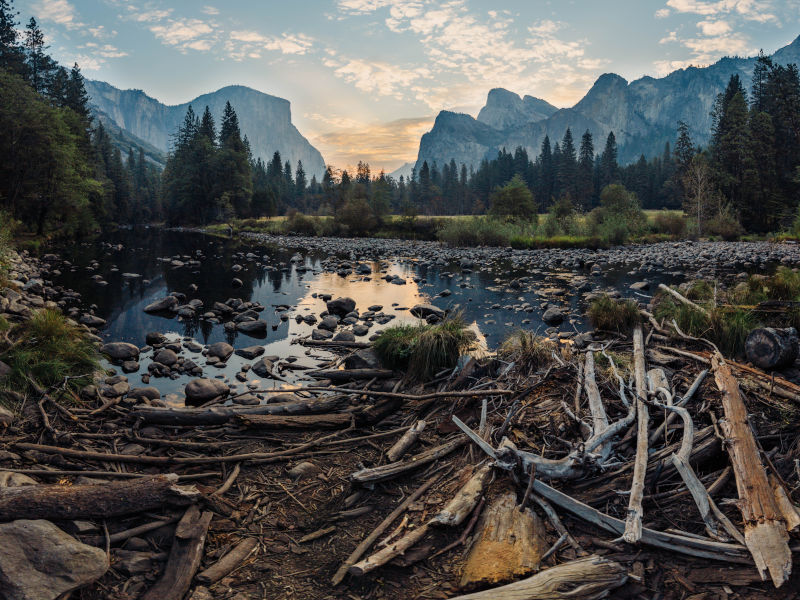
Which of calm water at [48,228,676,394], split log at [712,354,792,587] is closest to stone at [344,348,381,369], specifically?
calm water at [48,228,676,394]

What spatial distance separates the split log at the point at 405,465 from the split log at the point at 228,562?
1.02 metres

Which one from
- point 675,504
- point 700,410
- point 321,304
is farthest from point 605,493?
point 321,304

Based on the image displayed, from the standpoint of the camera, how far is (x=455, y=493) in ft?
12.9

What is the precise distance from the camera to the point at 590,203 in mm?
85250

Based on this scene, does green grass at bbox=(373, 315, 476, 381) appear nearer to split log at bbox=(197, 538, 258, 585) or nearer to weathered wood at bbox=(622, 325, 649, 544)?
weathered wood at bbox=(622, 325, 649, 544)

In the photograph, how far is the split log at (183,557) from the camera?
3062 millimetres

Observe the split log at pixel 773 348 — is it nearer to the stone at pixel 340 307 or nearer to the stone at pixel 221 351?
the stone at pixel 221 351

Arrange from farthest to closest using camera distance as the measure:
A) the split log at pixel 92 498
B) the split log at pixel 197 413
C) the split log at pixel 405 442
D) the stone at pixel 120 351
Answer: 1. the stone at pixel 120 351
2. the split log at pixel 197 413
3. the split log at pixel 405 442
4. the split log at pixel 92 498

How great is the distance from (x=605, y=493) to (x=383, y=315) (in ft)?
32.5

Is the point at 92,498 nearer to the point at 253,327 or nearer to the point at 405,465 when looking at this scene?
the point at 405,465

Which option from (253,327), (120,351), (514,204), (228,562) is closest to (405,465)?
(228,562)

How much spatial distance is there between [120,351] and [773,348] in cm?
1062

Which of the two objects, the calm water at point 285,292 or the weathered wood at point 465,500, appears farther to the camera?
the calm water at point 285,292

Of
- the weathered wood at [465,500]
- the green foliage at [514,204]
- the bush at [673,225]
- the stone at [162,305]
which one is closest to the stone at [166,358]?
the stone at [162,305]
